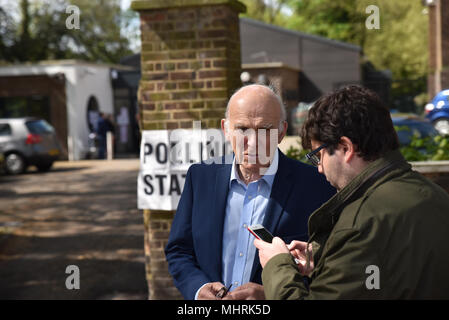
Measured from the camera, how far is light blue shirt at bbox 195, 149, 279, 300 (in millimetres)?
2803

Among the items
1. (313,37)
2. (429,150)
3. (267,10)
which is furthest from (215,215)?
(267,10)

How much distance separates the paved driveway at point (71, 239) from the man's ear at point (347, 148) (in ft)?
15.6

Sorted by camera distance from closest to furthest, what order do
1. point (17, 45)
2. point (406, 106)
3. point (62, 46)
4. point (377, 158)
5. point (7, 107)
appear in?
point (377, 158) < point (406, 106) < point (7, 107) < point (17, 45) < point (62, 46)

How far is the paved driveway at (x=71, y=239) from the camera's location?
679 cm

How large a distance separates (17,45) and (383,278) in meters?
38.1

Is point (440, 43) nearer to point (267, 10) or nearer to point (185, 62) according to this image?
point (185, 62)

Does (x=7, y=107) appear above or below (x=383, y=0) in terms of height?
below

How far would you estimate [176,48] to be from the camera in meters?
5.23

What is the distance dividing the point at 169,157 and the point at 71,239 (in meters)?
4.66

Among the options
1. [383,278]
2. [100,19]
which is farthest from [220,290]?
[100,19]

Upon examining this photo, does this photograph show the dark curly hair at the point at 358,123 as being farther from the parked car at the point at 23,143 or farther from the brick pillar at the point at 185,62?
the parked car at the point at 23,143

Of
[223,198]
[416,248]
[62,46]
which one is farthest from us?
[62,46]

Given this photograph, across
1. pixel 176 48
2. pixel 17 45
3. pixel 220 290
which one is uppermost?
pixel 17 45

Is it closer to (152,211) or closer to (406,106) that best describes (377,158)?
(152,211)
